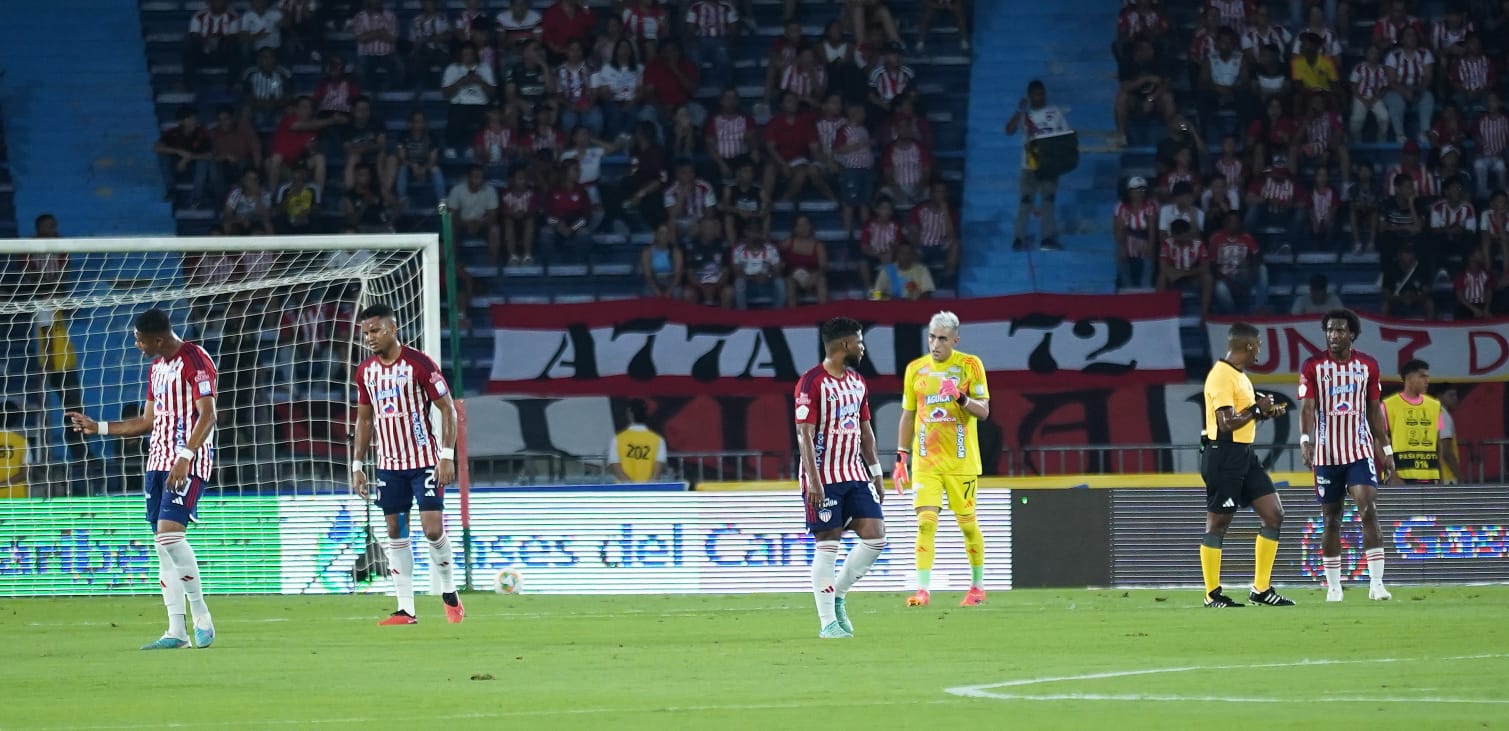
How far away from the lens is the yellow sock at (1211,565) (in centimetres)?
1523

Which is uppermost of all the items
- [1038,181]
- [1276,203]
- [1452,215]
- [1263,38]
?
[1263,38]

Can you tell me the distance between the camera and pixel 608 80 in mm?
27109

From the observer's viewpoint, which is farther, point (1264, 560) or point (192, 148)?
point (192, 148)

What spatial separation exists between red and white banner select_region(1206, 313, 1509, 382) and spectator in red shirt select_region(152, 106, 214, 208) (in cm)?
1202

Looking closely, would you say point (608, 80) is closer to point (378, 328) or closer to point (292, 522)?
point (292, 522)

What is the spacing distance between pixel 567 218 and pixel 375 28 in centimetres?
389

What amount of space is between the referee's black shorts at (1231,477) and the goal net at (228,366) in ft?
23.1

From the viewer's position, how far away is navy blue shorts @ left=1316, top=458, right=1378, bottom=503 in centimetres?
1595

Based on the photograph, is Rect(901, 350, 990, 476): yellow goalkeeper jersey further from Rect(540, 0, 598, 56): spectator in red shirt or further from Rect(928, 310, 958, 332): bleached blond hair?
Rect(540, 0, 598, 56): spectator in red shirt

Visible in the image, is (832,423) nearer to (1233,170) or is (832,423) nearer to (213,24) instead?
(1233,170)

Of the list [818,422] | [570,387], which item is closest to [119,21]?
[570,387]

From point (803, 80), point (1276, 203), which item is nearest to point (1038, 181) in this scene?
point (1276, 203)

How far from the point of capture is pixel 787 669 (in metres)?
10.4

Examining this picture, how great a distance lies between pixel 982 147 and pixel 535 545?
10942 millimetres
